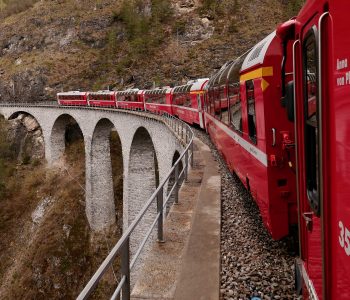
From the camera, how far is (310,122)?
2984 millimetres

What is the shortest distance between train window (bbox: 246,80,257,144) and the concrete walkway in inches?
66.2

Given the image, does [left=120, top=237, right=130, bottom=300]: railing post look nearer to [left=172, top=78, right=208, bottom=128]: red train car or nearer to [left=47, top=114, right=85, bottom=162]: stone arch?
[left=172, top=78, right=208, bottom=128]: red train car

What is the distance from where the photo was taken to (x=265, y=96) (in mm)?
5184

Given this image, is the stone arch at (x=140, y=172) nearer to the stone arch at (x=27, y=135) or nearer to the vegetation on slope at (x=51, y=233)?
the vegetation on slope at (x=51, y=233)

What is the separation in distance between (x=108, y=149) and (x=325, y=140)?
35283 mm

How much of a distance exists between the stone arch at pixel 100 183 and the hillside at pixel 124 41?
64.8ft

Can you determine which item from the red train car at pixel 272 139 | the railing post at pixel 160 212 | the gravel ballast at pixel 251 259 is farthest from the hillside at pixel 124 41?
the railing post at pixel 160 212

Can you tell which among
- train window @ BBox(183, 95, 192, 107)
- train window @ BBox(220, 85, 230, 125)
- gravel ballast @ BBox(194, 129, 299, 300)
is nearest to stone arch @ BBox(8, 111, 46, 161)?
train window @ BBox(183, 95, 192, 107)

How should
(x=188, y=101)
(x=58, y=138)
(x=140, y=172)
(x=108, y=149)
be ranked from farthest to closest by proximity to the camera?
(x=58, y=138) < (x=108, y=149) < (x=140, y=172) < (x=188, y=101)

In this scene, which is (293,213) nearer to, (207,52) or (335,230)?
(335,230)

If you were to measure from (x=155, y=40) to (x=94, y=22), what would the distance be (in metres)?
15.3

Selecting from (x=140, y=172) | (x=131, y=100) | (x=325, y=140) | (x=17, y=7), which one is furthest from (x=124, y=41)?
(x=325, y=140)

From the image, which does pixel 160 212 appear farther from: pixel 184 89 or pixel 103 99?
pixel 103 99

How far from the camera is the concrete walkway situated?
A: 438 cm
